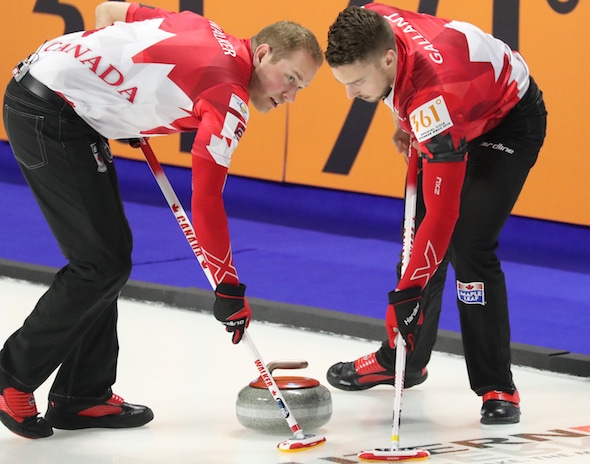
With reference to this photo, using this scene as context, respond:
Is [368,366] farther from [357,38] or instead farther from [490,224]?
[357,38]

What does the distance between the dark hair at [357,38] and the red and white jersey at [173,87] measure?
0.29 m

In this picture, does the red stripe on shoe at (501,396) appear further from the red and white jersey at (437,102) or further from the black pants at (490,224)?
the red and white jersey at (437,102)

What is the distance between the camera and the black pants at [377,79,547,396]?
4.14m

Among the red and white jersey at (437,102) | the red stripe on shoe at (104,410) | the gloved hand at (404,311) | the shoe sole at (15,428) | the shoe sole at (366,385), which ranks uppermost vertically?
the red and white jersey at (437,102)

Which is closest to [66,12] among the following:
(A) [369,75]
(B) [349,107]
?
(B) [349,107]

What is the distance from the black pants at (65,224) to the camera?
3.82 meters

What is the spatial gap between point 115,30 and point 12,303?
224cm

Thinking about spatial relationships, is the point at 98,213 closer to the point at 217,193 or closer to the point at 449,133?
the point at 217,193

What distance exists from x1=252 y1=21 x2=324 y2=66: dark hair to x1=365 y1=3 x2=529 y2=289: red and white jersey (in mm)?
281

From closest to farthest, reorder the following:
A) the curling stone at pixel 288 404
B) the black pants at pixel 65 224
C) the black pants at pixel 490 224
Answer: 1. the black pants at pixel 65 224
2. the curling stone at pixel 288 404
3. the black pants at pixel 490 224

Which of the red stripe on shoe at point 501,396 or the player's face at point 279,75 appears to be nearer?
the player's face at point 279,75

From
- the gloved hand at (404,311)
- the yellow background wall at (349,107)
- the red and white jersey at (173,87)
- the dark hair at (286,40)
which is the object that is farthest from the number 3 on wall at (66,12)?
the gloved hand at (404,311)

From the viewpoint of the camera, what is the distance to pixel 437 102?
3693mm

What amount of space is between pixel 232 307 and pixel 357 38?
2.93 ft
